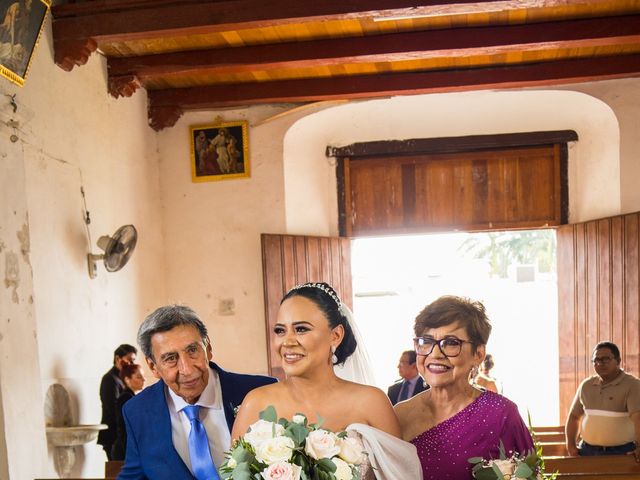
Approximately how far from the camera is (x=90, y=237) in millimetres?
5770

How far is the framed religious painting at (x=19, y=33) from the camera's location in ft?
13.0

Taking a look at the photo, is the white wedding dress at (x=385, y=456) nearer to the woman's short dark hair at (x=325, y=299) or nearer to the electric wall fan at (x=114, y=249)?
the woman's short dark hair at (x=325, y=299)

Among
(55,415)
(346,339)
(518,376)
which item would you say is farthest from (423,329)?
(518,376)

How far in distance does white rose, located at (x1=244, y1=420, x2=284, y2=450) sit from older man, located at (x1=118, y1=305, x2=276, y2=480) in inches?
22.3

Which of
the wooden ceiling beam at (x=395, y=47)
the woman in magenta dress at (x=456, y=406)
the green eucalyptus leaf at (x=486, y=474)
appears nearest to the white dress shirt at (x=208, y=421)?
the woman in magenta dress at (x=456, y=406)

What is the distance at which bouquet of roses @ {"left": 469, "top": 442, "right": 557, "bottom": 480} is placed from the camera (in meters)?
2.12

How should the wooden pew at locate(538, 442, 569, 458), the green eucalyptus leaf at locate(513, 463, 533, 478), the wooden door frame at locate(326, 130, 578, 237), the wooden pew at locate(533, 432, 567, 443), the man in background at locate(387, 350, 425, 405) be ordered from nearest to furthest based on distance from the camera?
the green eucalyptus leaf at locate(513, 463, 533, 478), the man in background at locate(387, 350, 425, 405), the wooden pew at locate(538, 442, 569, 458), the wooden pew at locate(533, 432, 567, 443), the wooden door frame at locate(326, 130, 578, 237)

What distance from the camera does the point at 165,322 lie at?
96.3 inches

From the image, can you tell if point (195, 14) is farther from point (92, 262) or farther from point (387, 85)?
point (387, 85)

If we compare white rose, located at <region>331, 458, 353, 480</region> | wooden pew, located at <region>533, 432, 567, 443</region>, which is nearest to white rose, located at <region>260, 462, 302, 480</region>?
white rose, located at <region>331, 458, 353, 480</region>

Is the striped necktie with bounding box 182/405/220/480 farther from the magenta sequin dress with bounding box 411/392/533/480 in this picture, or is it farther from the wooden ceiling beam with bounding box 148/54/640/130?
the wooden ceiling beam with bounding box 148/54/640/130

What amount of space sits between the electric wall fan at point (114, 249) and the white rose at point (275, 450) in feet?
13.8

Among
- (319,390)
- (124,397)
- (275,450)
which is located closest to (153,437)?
(319,390)

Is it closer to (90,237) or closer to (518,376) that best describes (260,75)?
(90,237)
